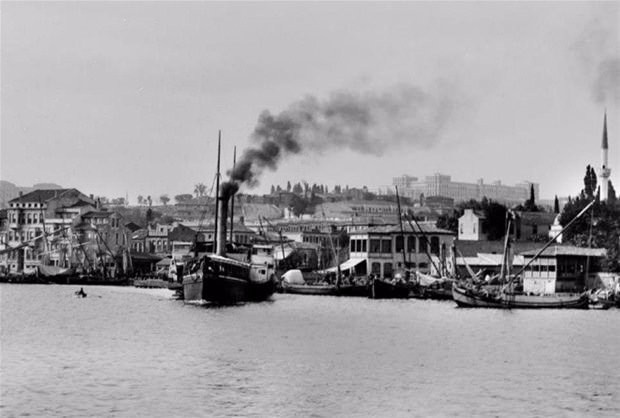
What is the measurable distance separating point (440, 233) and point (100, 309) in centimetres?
6129

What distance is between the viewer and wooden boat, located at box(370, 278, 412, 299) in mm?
110625

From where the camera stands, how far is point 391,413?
36.1m

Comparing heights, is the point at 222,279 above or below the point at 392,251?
below

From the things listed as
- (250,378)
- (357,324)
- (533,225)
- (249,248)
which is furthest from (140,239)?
(250,378)

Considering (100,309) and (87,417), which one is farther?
(100,309)

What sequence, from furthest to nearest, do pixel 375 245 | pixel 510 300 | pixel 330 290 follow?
pixel 375 245
pixel 330 290
pixel 510 300

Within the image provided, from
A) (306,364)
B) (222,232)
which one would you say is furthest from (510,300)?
(306,364)

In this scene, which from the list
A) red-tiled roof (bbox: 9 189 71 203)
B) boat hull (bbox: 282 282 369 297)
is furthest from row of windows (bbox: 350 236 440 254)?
red-tiled roof (bbox: 9 189 71 203)

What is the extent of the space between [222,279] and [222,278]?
95 millimetres

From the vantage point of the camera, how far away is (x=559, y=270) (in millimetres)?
105938

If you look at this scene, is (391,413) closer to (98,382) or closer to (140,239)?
(98,382)

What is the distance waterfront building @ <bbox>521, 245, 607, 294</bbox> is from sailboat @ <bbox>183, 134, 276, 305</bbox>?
26.0 meters

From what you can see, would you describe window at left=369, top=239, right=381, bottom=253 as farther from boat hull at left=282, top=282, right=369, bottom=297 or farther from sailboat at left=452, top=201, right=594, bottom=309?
sailboat at left=452, top=201, right=594, bottom=309

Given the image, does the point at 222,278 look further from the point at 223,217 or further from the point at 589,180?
the point at 589,180
